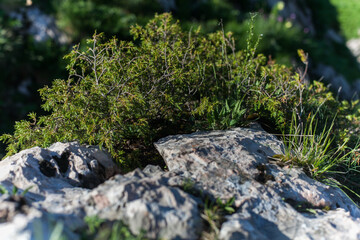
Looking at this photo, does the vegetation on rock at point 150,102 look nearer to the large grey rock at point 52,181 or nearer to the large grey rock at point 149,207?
the large grey rock at point 52,181

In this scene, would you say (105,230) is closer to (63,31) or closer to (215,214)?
(215,214)

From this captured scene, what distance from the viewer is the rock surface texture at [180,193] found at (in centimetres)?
206

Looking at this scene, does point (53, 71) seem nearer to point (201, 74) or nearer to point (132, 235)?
point (201, 74)

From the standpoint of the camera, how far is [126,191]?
220 centimetres

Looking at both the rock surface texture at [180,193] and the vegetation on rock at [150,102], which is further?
the vegetation on rock at [150,102]

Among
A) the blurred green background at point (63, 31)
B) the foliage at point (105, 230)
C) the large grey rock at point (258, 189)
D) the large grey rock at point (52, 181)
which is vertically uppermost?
the blurred green background at point (63, 31)

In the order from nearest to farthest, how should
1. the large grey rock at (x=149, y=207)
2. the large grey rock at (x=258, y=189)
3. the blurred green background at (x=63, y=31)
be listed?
the large grey rock at (x=149, y=207)
the large grey rock at (x=258, y=189)
the blurred green background at (x=63, y=31)

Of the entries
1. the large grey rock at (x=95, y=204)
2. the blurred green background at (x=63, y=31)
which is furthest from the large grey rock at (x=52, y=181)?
the blurred green background at (x=63, y=31)

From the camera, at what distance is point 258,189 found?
264 centimetres

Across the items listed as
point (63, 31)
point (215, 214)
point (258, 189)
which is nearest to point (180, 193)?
point (215, 214)

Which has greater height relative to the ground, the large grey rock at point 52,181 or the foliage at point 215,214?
the large grey rock at point 52,181

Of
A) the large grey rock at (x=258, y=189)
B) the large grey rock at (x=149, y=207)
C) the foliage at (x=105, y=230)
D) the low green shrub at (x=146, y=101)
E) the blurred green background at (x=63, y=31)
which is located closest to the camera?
the foliage at (x=105, y=230)

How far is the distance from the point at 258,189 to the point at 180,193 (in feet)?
2.29

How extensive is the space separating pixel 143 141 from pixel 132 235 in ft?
5.94
